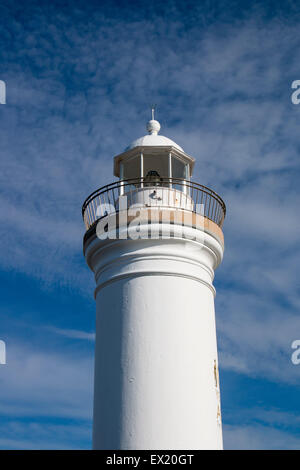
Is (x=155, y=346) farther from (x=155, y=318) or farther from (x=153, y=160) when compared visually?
(x=153, y=160)

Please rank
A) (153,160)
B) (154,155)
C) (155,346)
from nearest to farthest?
1. (155,346)
2. (154,155)
3. (153,160)

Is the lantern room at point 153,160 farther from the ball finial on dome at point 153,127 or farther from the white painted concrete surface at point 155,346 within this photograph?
the white painted concrete surface at point 155,346

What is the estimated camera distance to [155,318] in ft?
35.0

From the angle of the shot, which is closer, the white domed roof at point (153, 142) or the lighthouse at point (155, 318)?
the lighthouse at point (155, 318)

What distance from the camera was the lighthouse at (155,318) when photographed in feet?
33.2

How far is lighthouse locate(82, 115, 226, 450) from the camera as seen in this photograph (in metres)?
10.1

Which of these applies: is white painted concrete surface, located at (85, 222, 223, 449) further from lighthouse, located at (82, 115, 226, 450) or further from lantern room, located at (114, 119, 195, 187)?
lantern room, located at (114, 119, 195, 187)

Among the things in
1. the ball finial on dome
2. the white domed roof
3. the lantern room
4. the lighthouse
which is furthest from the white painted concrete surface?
the ball finial on dome

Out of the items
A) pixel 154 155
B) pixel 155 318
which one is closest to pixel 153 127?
pixel 154 155

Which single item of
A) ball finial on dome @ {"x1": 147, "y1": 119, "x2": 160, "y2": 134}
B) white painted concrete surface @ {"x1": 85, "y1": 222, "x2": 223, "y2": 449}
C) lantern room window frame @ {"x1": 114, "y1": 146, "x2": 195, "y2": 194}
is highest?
ball finial on dome @ {"x1": 147, "y1": 119, "x2": 160, "y2": 134}

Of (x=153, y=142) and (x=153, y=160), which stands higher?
(x=153, y=160)

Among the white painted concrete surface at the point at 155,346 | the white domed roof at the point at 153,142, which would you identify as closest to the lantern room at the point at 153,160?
the white domed roof at the point at 153,142

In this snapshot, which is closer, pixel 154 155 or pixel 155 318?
pixel 155 318
